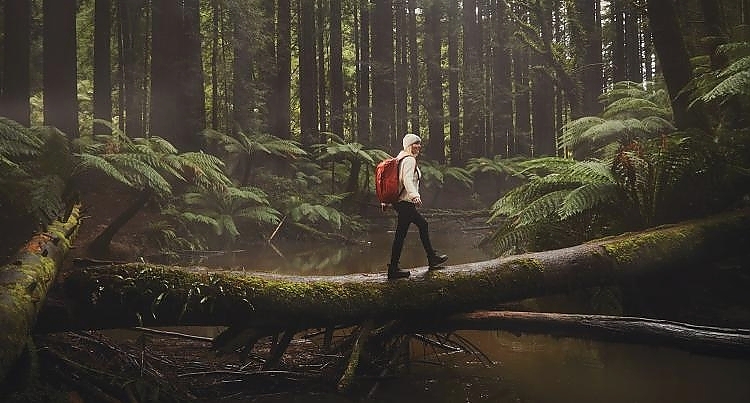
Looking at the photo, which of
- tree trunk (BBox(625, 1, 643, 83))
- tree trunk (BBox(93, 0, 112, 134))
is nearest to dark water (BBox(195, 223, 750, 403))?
tree trunk (BBox(93, 0, 112, 134))

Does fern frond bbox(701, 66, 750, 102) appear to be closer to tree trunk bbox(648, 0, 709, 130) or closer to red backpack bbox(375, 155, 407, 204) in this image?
tree trunk bbox(648, 0, 709, 130)

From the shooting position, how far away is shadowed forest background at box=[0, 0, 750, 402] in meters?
5.59

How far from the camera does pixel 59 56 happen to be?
35.7 feet

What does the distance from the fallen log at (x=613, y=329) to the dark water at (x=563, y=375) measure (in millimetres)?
369

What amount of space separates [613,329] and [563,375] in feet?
2.65

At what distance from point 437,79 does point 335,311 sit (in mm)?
21697

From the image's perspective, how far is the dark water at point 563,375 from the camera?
11.6ft

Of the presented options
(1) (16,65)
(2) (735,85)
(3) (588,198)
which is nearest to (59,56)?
(1) (16,65)

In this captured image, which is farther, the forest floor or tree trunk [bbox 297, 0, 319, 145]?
tree trunk [bbox 297, 0, 319, 145]

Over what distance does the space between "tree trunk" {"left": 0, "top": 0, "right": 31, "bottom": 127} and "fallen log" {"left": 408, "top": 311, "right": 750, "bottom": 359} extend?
937 centimetres

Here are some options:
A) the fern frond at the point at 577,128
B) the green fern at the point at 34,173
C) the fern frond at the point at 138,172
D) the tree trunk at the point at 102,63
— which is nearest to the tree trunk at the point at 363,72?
the tree trunk at the point at 102,63

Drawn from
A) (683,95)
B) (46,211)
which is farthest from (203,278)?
(683,95)

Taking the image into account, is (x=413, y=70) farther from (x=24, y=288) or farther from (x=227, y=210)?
(x=24, y=288)

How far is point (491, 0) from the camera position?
2894 cm
